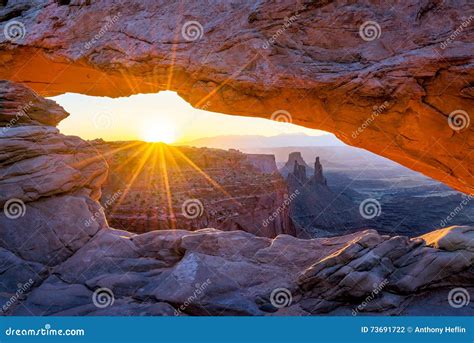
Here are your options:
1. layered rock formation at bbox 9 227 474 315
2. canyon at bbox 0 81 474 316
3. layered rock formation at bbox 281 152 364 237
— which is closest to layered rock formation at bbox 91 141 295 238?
layered rock formation at bbox 281 152 364 237

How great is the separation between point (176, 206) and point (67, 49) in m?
21.9

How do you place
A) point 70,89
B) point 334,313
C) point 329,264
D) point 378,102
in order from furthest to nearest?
point 70,89, point 378,102, point 329,264, point 334,313

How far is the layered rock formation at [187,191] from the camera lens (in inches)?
1216

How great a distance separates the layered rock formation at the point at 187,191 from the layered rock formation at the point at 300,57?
1663 cm

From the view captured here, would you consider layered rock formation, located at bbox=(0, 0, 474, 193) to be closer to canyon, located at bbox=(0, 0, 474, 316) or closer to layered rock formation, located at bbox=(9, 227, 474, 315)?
canyon, located at bbox=(0, 0, 474, 316)

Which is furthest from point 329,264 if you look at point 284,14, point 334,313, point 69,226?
point 69,226

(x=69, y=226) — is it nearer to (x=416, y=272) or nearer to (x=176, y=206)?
(x=416, y=272)

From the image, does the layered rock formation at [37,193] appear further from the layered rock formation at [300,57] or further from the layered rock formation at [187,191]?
the layered rock formation at [187,191]

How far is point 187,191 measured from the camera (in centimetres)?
3606

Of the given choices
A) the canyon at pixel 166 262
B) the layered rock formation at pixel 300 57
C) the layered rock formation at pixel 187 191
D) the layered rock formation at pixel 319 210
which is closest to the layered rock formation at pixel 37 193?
the canyon at pixel 166 262

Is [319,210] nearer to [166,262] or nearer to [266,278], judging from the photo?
[166,262]

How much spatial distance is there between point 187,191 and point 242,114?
25.0m

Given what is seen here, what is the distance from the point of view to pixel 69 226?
1108 cm

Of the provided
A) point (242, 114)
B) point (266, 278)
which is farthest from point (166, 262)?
point (242, 114)
